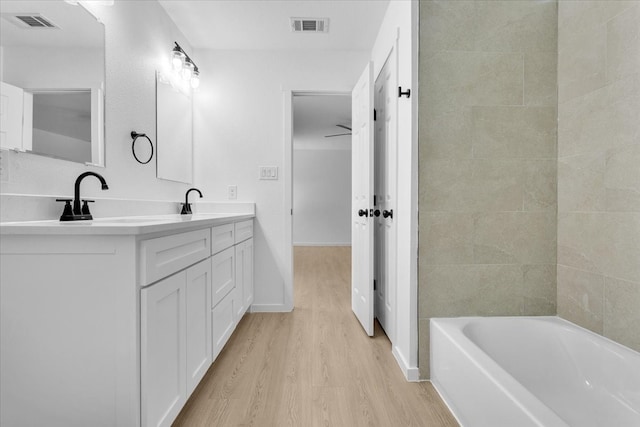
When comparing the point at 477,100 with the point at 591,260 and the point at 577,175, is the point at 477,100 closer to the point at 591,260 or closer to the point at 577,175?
the point at 577,175

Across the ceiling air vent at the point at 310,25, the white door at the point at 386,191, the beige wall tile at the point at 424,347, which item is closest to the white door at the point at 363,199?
the white door at the point at 386,191

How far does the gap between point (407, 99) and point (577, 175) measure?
0.90 m

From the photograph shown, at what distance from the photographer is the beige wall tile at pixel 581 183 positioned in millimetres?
1481

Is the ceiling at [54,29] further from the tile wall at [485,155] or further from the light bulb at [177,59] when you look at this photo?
the tile wall at [485,155]

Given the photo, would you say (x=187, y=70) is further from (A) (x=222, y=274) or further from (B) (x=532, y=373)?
(B) (x=532, y=373)

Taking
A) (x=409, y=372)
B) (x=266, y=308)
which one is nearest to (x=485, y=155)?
(x=409, y=372)

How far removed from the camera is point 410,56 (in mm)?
1731

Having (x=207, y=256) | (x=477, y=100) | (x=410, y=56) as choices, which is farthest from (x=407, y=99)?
(x=207, y=256)

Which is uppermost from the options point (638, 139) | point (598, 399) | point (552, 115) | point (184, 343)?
point (552, 115)

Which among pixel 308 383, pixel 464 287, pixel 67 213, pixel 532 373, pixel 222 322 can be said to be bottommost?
pixel 308 383

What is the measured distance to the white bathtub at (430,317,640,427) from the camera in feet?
3.62

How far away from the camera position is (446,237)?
1.74 metres

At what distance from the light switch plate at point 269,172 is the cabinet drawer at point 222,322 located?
114cm

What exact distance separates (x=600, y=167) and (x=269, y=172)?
220 centimetres
